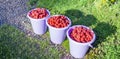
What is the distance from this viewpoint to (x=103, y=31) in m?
5.89

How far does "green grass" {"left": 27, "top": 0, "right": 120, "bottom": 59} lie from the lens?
5.44 meters

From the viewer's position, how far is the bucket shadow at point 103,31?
570 cm

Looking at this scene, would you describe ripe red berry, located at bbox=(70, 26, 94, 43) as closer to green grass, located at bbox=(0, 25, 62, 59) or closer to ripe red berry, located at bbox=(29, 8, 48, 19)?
green grass, located at bbox=(0, 25, 62, 59)

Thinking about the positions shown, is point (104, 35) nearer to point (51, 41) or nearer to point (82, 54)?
point (82, 54)

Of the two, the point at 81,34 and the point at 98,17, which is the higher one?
the point at 81,34

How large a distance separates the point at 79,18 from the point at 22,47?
1.77m

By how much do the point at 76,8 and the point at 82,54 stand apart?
1694 mm

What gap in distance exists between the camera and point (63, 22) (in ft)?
17.4

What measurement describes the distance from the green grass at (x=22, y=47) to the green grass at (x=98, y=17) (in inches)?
16.9

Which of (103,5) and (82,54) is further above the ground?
(103,5)

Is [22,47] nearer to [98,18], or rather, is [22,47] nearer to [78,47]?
[78,47]

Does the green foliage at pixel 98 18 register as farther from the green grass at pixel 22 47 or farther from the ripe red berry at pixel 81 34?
the ripe red berry at pixel 81 34

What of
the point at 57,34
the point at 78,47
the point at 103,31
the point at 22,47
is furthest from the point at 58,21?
the point at 103,31

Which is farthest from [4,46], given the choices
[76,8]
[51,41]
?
[76,8]
